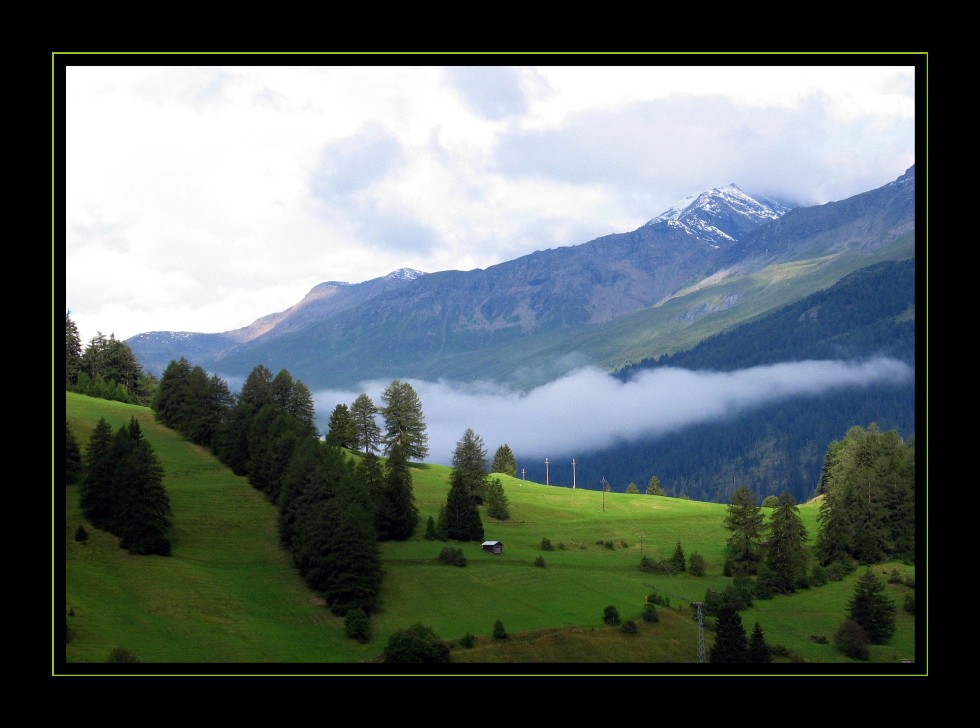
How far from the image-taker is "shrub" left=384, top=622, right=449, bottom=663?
54281 mm

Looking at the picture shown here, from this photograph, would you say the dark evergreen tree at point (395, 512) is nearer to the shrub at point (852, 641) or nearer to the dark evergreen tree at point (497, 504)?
the dark evergreen tree at point (497, 504)

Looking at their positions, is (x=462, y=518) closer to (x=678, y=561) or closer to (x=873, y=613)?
(x=678, y=561)

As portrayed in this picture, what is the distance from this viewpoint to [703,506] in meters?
130

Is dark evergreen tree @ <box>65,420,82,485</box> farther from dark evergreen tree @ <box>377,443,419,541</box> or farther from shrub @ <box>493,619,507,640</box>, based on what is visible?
shrub @ <box>493,619,507,640</box>

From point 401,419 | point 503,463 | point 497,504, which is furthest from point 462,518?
A: point 503,463

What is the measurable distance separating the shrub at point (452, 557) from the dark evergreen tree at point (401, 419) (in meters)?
34.4

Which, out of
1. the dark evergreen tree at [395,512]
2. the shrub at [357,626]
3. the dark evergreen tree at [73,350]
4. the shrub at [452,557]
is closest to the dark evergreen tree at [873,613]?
the shrub at [452,557]

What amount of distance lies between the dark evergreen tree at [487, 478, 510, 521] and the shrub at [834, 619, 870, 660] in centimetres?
4530

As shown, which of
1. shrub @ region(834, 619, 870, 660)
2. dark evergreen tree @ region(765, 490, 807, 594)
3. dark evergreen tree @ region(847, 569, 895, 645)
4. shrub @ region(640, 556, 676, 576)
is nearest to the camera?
shrub @ region(834, 619, 870, 660)

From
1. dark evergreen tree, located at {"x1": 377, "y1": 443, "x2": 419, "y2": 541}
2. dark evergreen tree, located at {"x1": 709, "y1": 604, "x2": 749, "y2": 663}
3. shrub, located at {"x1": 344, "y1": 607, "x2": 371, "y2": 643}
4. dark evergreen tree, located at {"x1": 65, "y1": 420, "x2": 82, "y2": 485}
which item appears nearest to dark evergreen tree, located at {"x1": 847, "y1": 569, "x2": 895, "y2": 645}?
dark evergreen tree, located at {"x1": 709, "y1": 604, "x2": 749, "y2": 663}

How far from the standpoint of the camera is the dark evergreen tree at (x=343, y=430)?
108812 mm

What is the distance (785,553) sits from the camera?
8556 centimetres
